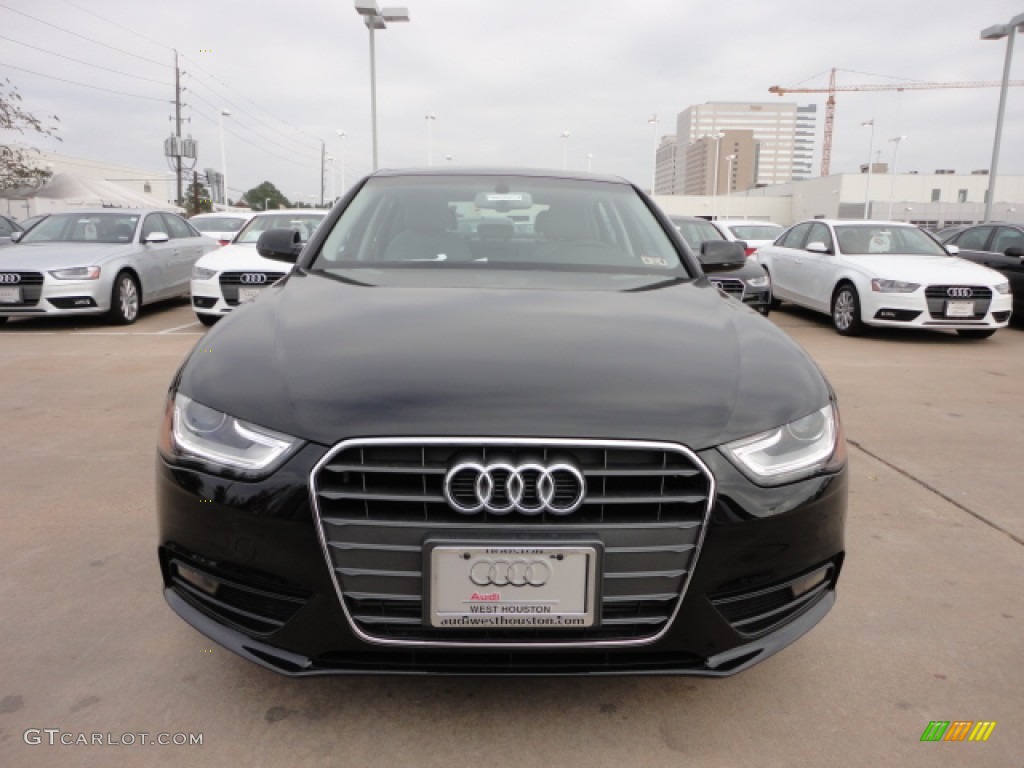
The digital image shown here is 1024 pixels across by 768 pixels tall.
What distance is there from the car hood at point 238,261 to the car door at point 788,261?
6.58 metres

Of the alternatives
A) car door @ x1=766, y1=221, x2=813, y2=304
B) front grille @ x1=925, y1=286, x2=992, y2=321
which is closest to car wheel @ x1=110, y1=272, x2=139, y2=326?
car door @ x1=766, y1=221, x2=813, y2=304

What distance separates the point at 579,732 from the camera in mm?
1880

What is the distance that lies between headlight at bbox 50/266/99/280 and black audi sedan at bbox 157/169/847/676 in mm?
7571

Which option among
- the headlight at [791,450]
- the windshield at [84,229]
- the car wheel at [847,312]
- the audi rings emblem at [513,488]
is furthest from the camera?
the windshield at [84,229]

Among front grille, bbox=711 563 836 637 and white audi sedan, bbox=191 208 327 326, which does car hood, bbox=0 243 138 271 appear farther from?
front grille, bbox=711 563 836 637

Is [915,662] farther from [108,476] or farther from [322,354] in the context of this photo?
[108,476]

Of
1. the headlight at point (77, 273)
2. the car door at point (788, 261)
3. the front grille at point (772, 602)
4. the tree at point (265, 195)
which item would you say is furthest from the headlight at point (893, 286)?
the tree at point (265, 195)

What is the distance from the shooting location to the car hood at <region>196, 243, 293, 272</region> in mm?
8133

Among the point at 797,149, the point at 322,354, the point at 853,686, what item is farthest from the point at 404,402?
the point at 797,149

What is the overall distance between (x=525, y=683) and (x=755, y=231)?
13.4 metres

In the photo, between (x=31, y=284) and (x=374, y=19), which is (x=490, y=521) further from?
(x=374, y=19)

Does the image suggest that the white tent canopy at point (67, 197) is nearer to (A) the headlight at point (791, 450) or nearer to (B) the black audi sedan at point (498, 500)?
(B) the black audi sedan at point (498, 500)

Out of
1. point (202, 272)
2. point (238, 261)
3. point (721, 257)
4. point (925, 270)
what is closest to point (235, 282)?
point (238, 261)

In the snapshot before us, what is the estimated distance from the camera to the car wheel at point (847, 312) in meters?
8.91
